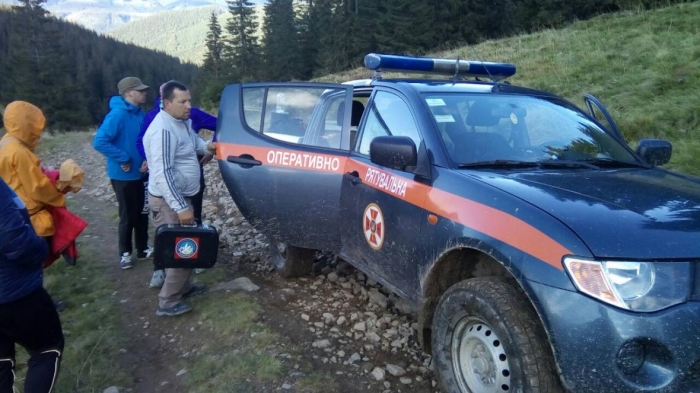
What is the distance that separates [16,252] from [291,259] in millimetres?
2499

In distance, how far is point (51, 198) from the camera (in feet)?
11.8

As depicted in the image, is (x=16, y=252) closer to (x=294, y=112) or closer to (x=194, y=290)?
(x=194, y=290)

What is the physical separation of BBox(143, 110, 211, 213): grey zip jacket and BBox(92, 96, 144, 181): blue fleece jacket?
47.2 inches

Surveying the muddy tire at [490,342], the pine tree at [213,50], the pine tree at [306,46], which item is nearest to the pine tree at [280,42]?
the pine tree at [306,46]

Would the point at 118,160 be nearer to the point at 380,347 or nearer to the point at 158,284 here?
the point at 158,284

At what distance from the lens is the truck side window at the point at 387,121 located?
A: 3.40 m

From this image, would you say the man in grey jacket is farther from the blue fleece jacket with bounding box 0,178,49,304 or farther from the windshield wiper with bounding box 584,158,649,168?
the windshield wiper with bounding box 584,158,649,168

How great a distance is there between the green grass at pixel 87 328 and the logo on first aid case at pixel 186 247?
79 centimetres

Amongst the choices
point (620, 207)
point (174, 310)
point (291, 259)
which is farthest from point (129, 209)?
point (620, 207)

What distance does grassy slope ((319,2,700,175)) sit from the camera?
6652mm

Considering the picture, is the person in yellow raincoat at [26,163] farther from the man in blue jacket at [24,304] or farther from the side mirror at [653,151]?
the side mirror at [653,151]

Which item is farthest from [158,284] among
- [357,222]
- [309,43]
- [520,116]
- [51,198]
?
[309,43]

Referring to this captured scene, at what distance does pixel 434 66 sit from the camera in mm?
4395

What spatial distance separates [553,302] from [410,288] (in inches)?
45.3
